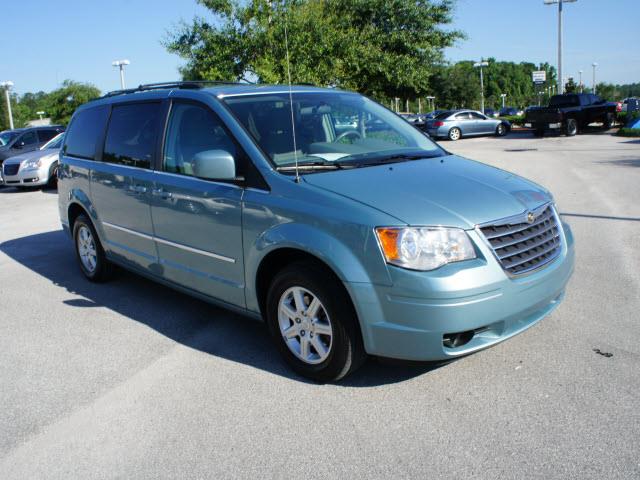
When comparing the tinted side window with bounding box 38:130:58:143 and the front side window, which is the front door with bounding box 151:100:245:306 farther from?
the tinted side window with bounding box 38:130:58:143

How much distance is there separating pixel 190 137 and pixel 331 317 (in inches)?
76.6

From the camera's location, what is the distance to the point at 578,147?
67.2ft

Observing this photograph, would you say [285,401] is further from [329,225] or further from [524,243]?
[524,243]

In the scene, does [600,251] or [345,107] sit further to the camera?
[600,251]

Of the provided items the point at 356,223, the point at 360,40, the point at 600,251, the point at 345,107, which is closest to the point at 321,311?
the point at 356,223

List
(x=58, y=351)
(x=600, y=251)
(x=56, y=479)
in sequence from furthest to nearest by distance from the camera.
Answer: (x=600, y=251)
(x=58, y=351)
(x=56, y=479)

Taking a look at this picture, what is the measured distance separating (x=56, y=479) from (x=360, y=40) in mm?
23935

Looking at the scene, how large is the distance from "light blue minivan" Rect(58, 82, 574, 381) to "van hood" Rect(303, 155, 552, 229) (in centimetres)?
1

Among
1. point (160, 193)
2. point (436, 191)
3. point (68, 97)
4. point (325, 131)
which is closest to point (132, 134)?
point (160, 193)

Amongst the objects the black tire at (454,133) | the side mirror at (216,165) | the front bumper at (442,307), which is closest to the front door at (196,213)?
the side mirror at (216,165)

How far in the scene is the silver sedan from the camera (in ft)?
95.8

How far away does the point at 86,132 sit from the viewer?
20.5 ft

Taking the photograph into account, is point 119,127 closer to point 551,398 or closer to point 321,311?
point 321,311

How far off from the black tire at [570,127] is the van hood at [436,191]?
79.5ft
